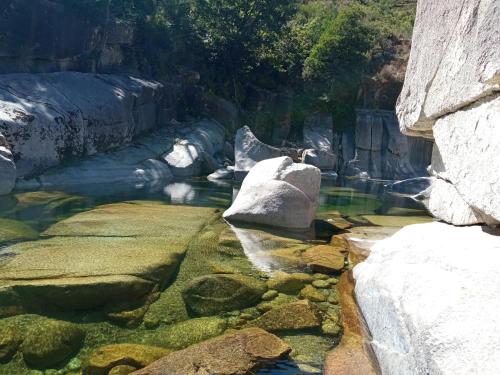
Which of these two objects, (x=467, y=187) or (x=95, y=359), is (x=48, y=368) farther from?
(x=467, y=187)

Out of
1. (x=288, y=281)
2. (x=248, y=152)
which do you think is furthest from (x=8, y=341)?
(x=248, y=152)

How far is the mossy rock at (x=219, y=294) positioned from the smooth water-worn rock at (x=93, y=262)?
0.47 meters

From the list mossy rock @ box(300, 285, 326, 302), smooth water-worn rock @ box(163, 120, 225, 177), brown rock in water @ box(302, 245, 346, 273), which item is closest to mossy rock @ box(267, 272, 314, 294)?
mossy rock @ box(300, 285, 326, 302)

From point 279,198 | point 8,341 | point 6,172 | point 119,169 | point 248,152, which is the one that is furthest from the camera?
point 248,152

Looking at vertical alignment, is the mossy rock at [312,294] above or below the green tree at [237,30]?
below

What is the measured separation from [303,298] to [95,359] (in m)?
2.71

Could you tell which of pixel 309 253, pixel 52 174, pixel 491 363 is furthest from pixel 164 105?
pixel 491 363

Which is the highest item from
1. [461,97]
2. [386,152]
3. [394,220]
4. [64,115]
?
[461,97]

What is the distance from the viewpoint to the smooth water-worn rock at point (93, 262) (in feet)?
16.8

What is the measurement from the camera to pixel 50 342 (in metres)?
4.44

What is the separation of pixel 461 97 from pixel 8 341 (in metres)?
4.64

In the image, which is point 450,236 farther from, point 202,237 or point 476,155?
point 202,237

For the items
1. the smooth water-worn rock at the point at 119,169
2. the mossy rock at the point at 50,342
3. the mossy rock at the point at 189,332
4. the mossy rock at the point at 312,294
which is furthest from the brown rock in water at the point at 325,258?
the smooth water-worn rock at the point at 119,169

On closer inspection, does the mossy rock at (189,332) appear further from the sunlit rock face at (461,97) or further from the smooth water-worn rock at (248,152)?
the smooth water-worn rock at (248,152)
